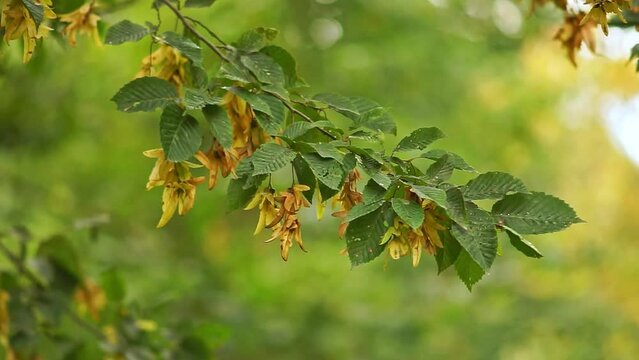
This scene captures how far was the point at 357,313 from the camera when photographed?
6910 mm

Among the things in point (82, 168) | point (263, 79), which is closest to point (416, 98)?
point (82, 168)

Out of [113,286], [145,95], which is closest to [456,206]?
[145,95]

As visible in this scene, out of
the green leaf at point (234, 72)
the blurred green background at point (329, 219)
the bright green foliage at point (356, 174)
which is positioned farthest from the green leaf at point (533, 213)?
the blurred green background at point (329, 219)

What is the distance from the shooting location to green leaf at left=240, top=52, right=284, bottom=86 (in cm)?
198

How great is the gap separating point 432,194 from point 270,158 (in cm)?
28

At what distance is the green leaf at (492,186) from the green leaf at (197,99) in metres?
0.48

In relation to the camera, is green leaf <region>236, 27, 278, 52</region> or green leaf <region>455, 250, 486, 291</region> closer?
green leaf <region>455, 250, 486, 291</region>

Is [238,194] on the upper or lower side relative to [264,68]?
lower

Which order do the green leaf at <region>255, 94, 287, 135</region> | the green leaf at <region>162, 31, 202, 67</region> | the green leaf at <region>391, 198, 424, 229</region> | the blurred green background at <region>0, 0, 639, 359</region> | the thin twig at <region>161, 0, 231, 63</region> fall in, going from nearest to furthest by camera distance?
the green leaf at <region>391, 198, 424, 229</region>
the green leaf at <region>255, 94, 287, 135</region>
the green leaf at <region>162, 31, 202, 67</region>
the thin twig at <region>161, 0, 231, 63</region>
the blurred green background at <region>0, 0, 639, 359</region>

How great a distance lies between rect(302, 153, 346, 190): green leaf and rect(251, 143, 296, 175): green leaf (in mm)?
34

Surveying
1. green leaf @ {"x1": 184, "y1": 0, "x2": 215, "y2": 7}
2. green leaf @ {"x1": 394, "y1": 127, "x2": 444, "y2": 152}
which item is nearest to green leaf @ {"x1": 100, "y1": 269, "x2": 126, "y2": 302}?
green leaf @ {"x1": 184, "y1": 0, "x2": 215, "y2": 7}

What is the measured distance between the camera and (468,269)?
1789mm

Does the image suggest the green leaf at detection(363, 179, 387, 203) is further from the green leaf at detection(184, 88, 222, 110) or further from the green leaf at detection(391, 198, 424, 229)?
the green leaf at detection(184, 88, 222, 110)

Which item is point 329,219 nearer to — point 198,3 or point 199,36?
point 198,3
